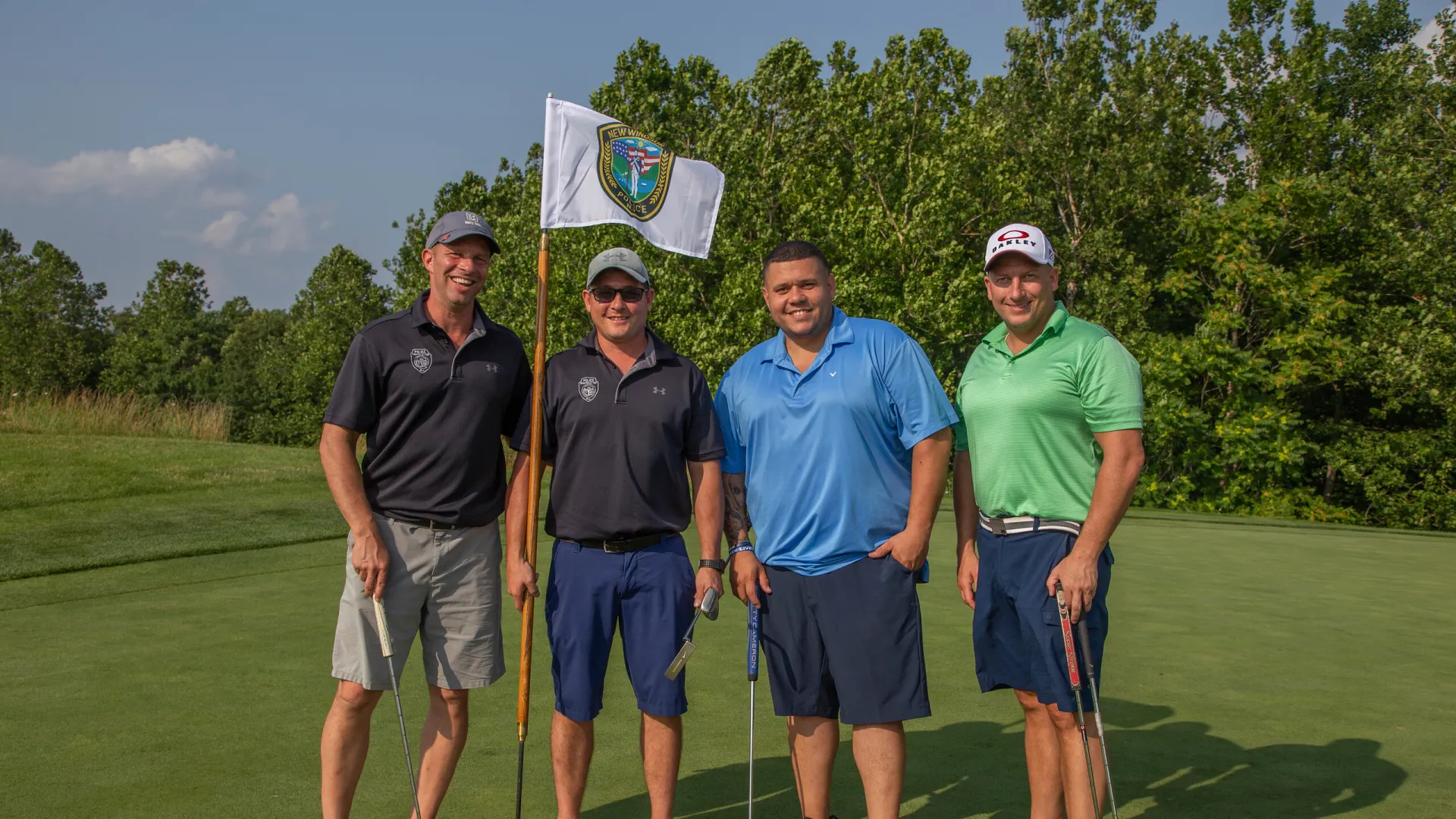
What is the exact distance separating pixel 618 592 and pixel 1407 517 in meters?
24.8

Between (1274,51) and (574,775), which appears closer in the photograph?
(574,775)

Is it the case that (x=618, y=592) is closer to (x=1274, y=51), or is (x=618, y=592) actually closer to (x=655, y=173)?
(x=655, y=173)

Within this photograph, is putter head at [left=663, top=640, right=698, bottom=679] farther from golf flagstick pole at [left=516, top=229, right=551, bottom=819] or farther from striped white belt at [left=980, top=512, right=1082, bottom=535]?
striped white belt at [left=980, top=512, right=1082, bottom=535]

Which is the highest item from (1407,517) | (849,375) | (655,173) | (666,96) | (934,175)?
(666,96)

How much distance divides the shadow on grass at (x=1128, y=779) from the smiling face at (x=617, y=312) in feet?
4.92

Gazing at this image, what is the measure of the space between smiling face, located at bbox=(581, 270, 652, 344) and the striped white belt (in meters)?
1.25

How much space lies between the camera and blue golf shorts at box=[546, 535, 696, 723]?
140 inches

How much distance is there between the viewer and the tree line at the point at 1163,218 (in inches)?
963

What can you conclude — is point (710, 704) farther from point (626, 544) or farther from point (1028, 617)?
point (1028, 617)

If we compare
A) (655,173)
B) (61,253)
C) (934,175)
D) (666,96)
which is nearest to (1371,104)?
(934,175)

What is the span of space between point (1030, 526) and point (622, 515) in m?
1.21

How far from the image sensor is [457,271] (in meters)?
3.59

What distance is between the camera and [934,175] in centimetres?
2789

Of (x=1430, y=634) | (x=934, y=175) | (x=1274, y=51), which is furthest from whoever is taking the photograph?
(x=1274, y=51)
